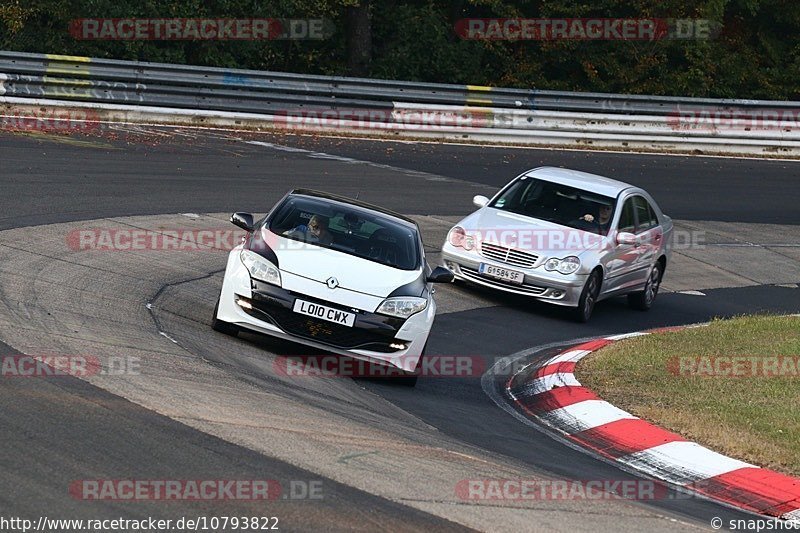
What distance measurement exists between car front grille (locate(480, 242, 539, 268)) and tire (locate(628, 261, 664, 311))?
2524 mm

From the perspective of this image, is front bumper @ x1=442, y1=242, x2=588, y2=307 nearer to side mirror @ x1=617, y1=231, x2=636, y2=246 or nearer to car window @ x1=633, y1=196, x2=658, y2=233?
side mirror @ x1=617, y1=231, x2=636, y2=246

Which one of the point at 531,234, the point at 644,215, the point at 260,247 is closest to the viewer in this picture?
the point at 260,247

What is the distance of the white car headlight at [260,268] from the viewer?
34.1 ft

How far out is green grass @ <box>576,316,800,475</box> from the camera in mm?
9273

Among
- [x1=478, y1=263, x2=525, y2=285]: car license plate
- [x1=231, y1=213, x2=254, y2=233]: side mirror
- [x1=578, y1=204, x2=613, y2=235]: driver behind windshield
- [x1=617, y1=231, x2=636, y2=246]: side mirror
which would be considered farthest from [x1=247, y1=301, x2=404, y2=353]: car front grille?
[x1=617, y1=231, x2=636, y2=246]: side mirror

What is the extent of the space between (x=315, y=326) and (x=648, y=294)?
7893mm

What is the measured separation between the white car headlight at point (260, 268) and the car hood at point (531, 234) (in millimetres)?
4938

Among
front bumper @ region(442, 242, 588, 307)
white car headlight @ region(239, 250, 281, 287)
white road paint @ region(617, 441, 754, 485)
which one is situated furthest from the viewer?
front bumper @ region(442, 242, 588, 307)

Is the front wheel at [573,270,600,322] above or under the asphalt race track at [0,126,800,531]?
under

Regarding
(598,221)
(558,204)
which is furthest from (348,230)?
(598,221)

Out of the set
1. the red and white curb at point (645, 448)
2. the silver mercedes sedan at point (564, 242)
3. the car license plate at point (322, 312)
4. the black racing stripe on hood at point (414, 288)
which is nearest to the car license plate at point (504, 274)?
the silver mercedes sedan at point (564, 242)

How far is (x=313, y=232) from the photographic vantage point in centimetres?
1134

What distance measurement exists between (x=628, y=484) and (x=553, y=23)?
2736 centimetres

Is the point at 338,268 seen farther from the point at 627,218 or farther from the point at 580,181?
the point at 627,218
